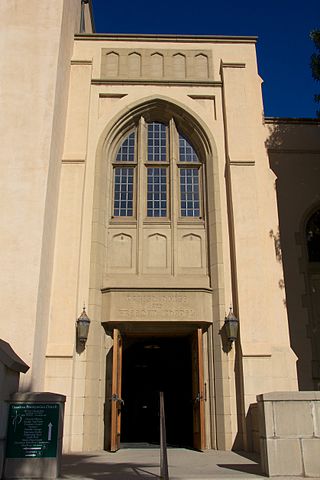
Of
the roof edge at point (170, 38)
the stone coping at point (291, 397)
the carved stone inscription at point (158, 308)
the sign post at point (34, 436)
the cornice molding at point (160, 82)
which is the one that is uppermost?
the roof edge at point (170, 38)

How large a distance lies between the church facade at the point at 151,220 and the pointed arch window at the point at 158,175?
1.6 inches

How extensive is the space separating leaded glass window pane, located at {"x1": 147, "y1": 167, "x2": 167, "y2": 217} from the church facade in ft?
0.14

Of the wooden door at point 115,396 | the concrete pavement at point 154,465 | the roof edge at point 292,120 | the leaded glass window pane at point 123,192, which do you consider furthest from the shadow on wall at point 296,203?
the wooden door at point 115,396

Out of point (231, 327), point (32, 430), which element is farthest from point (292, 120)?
point (32, 430)

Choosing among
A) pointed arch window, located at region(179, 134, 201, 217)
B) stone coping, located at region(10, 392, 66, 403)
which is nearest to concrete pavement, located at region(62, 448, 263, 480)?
stone coping, located at region(10, 392, 66, 403)

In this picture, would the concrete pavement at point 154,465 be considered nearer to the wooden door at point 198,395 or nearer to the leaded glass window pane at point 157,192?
the wooden door at point 198,395

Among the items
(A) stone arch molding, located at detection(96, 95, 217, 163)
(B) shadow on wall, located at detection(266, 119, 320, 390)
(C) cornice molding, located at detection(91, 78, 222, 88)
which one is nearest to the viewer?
(B) shadow on wall, located at detection(266, 119, 320, 390)

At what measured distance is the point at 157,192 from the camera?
42.3 ft

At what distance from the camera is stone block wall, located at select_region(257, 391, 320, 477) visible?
7098mm

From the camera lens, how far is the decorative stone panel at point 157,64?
44.9ft

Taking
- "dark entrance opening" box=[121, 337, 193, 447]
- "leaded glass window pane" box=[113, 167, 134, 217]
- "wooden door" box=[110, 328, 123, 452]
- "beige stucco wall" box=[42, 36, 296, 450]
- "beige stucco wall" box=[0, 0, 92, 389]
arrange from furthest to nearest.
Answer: "dark entrance opening" box=[121, 337, 193, 447] → "leaded glass window pane" box=[113, 167, 134, 217] → "beige stucco wall" box=[42, 36, 296, 450] → "wooden door" box=[110, 328, 123, 452] → "beige stucco wall" box=[0, 0, 92, 389]

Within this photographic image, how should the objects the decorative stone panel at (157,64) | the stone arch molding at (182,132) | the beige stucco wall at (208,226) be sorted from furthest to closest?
the decorative stone panel at (157,64), the stone arch molding at (182,132), the beige stucco wall at (208,226)

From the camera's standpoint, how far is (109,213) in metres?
12.5

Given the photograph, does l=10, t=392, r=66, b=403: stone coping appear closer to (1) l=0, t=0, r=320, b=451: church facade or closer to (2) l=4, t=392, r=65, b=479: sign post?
(2) l=4, t=392, r=65, b=479: sign post
